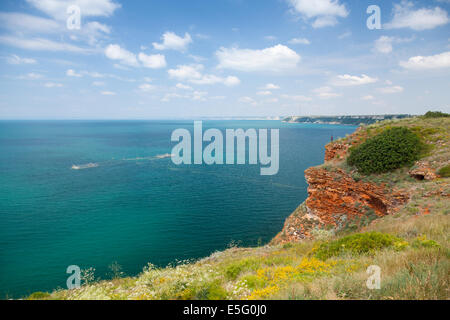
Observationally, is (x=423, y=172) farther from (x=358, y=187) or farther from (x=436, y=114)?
(x=436, y=114)

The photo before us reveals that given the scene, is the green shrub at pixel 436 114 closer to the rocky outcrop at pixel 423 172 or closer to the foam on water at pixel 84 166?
the rocky outcrop at pixel 423 172

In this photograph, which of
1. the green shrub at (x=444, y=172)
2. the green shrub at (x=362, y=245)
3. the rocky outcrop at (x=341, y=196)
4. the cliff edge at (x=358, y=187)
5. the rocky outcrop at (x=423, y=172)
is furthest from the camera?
the rocky outcrop at (x=341, y=196)

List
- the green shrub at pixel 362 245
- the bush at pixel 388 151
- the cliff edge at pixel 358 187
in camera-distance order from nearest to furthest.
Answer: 1. the green shrub at pixel 362 245
2. the cliff edge at pixel 358 187
3. the bush at pixel 388 151

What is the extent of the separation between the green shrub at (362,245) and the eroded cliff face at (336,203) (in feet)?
35.8

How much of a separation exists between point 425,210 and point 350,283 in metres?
12.1

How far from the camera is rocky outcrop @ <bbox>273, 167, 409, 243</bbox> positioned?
740 inches

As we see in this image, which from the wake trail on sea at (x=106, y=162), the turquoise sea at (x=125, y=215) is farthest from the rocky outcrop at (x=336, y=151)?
the wake trail on sea at (x=106, y=162)

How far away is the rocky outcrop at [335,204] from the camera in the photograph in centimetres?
1880

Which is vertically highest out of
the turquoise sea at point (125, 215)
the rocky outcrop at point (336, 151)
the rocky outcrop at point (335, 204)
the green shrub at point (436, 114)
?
the green shrub at point (436, 114)

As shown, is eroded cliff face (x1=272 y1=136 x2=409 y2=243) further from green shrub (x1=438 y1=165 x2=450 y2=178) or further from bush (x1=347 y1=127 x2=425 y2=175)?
green shrub (x1=438 y1=165 x2=450 y2=178)

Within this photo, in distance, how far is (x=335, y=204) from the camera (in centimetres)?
2116

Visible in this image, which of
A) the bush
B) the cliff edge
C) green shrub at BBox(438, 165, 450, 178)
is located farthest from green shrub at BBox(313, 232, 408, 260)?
the bush

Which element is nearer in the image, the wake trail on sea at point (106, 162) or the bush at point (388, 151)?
the bush at point (388, 151)
